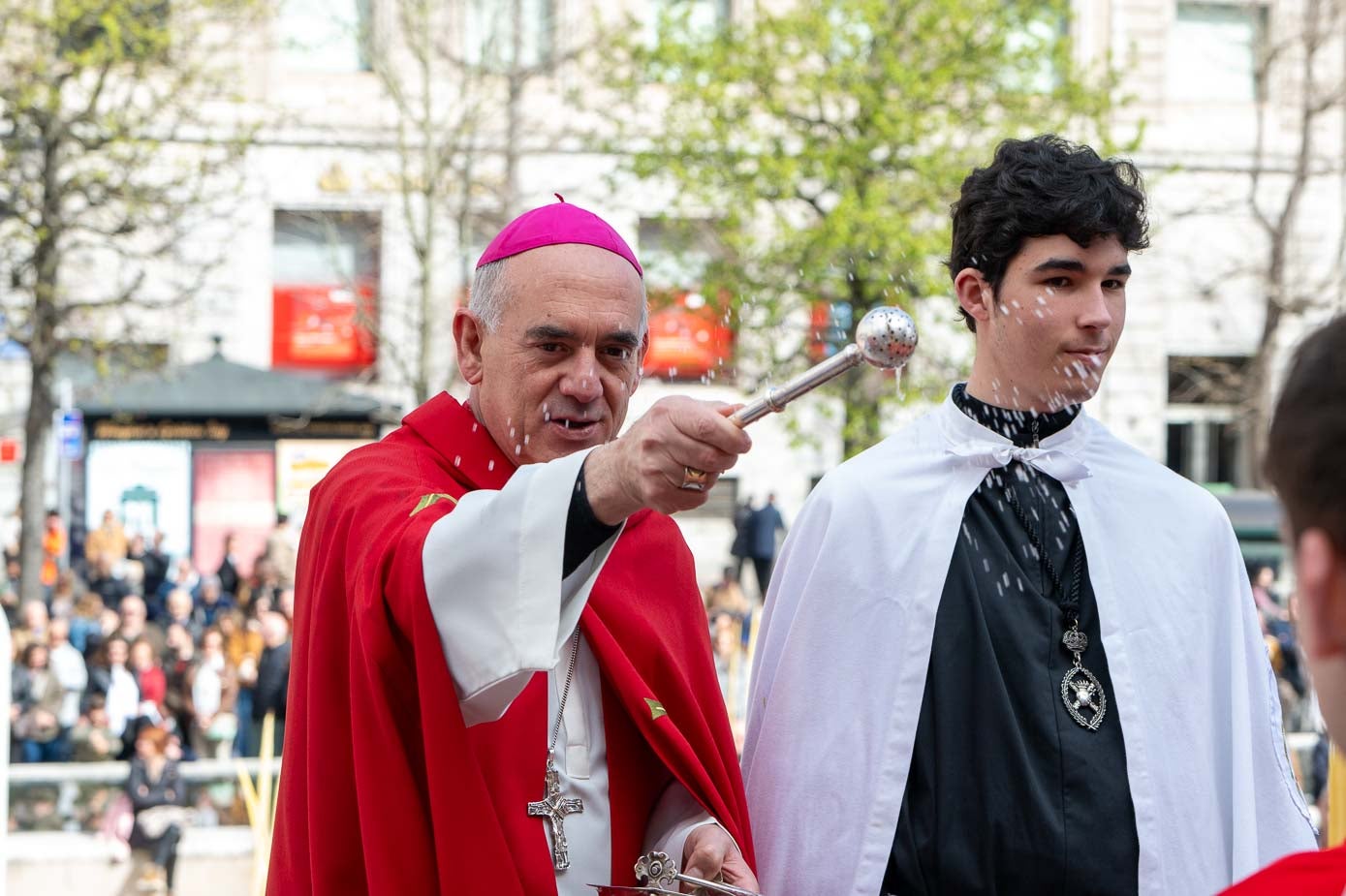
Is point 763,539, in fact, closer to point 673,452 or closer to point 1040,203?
point 1040,203

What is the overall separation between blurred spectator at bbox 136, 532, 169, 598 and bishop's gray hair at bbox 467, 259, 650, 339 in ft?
40.9

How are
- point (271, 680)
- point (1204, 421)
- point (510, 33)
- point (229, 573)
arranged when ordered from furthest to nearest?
1. point (1204, 421)
2. point (510, 33)
3. point (229, 573)
4. point (271, 680)

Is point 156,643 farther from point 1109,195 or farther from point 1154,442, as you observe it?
point 1154,442

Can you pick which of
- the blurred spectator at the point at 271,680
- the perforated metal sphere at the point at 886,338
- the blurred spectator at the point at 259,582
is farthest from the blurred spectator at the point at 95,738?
the perforated metal sphere at the point at 886,338

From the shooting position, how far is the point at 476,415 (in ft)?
9.73

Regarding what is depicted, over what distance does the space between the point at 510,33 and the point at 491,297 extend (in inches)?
615

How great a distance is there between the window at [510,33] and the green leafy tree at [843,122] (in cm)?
180

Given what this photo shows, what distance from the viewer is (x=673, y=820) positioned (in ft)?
9.42

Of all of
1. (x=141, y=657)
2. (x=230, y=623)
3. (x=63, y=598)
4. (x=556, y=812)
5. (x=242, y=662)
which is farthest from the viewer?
(x=63, y=598)

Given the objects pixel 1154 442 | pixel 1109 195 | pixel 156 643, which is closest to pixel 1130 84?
pixel 1154 442

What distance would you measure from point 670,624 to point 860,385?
1151 centimetres

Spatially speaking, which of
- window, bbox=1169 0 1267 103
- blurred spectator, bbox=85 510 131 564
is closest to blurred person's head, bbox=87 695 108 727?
blurred spectator, bbox=85 510 131 564

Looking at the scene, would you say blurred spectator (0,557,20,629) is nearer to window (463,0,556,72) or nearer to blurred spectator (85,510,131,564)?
blurred spectator (85,510,131,564)

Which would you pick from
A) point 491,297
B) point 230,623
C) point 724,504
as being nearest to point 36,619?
point 230,623
